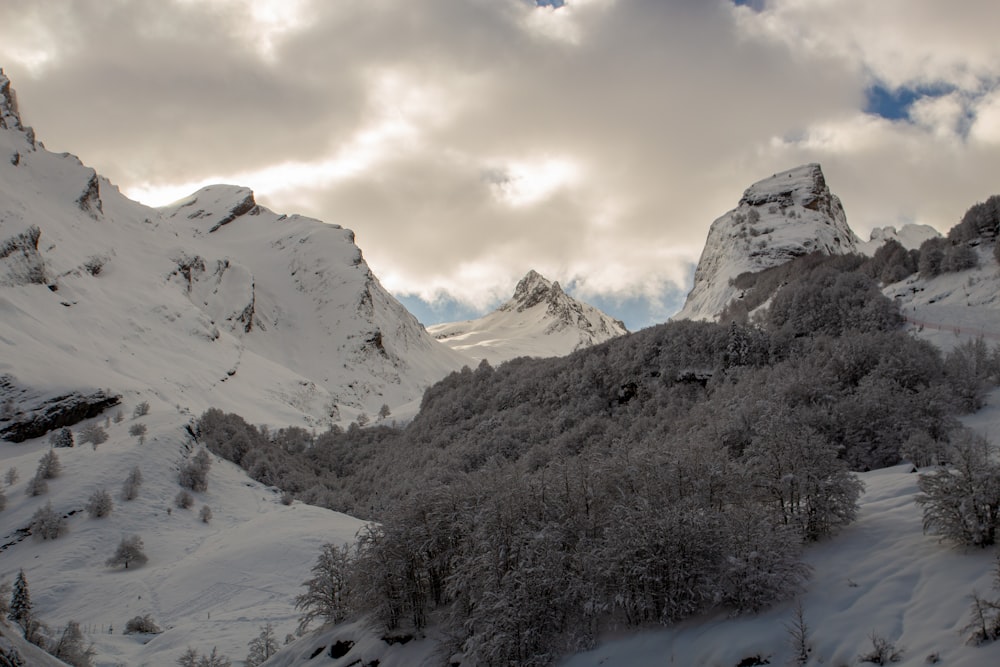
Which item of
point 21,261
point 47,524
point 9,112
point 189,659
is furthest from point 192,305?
point 189,659

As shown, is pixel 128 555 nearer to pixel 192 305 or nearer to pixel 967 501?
pixel 967 501

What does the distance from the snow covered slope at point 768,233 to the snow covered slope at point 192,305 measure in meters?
42.0

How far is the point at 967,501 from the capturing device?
934 centimetres

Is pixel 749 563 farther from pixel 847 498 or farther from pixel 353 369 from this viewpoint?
pixel 353 369

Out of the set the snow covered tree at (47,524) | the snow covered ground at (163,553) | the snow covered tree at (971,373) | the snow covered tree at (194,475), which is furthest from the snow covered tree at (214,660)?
the snow covered tree at (971,373)

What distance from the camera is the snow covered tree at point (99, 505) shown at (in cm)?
2823

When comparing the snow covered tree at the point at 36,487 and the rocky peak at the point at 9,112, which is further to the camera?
the rocky peak at the point at 9,112

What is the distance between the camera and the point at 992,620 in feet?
25.0

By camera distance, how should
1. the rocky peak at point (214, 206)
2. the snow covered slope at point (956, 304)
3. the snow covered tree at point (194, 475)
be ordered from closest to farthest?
the snow covered slope at point (956, 304) < the snow covered tree at point (194, 475) < the rocky peak at point (214, 206)

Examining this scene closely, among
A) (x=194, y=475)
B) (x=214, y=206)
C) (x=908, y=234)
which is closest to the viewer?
(x=194, y=475)

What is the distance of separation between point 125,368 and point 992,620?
197 ft

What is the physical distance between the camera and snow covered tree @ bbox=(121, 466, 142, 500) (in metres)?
30.0

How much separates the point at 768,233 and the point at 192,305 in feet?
226

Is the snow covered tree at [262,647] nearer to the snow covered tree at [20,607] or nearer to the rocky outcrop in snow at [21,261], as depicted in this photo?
the snow covered tree at [20,607]
